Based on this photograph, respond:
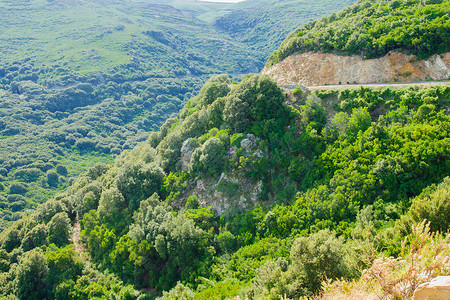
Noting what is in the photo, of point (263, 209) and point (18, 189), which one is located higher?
point (263, 209)

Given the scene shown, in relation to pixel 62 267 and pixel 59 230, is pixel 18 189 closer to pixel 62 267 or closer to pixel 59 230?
pixel 59 230

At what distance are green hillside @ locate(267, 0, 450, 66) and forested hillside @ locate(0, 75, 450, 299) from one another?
8.89 metres

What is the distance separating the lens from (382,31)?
45.1m

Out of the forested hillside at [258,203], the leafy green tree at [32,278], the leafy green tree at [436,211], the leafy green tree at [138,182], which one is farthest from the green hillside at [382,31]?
the leafy green tree at [32,278]

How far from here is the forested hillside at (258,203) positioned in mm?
27297

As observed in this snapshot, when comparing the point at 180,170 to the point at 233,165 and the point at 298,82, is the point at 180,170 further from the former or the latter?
the point at 298,82

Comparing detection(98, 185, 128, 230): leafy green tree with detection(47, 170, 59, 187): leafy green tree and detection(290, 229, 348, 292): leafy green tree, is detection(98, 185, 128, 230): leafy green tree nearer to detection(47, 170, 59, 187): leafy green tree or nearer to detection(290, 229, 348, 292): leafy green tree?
detection(290, 229, 348, 292): leafy green tree

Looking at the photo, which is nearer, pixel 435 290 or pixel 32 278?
pixel 435 290

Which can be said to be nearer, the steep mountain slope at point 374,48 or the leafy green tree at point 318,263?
the leafy green tree at point 318,263

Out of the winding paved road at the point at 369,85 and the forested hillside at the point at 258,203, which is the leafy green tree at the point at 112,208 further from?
the winding paved road at the point at 369,85

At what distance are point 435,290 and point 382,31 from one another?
1744 inches

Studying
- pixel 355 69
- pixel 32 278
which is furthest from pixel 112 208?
pixel 355 69

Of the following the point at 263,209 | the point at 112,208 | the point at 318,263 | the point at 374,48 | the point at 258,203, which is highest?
the point at 374,48

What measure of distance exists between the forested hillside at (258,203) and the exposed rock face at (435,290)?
5242mm
